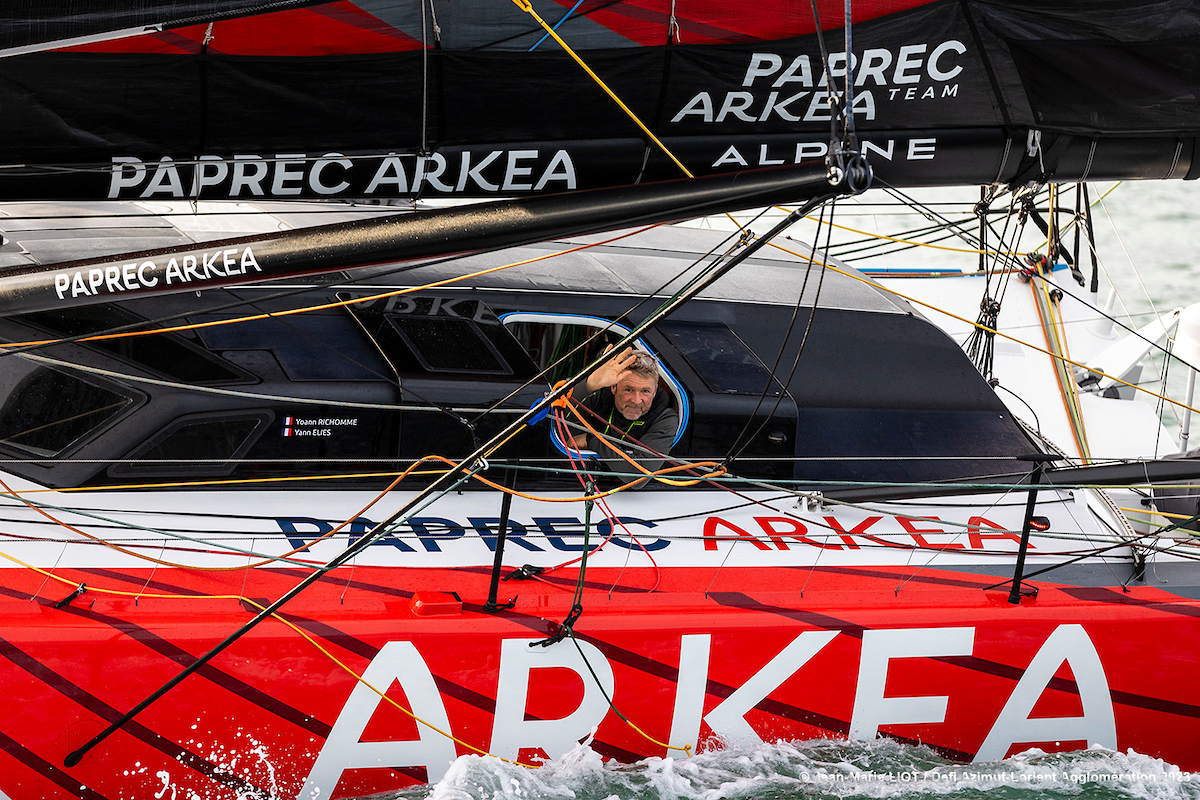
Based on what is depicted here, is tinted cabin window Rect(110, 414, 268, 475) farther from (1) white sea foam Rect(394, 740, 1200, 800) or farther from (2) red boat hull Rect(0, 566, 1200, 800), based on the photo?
(1) white sea foam Rect(394, 740, 1200, 800)

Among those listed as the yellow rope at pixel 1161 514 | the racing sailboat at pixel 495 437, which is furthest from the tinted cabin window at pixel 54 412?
the yellow rope at pixel 1161 514

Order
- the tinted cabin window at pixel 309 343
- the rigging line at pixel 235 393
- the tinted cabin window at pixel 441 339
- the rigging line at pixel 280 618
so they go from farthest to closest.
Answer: the tinted cabin window at pixel 441 339
the tinted cabin window at pixel 309 343
the rigging line at pixel 235 393
the rigging line at pixel 280 618

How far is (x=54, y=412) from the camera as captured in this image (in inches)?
141

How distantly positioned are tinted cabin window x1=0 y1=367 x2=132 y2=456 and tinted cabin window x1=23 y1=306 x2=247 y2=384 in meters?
0.14

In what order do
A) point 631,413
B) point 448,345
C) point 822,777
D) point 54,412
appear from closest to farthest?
point 822,777 → point 54,412 → point 448,345 → point 631,413

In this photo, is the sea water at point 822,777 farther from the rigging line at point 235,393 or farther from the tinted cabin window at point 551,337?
the tinted cabin window at point 551,337

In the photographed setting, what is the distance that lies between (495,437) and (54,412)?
1.78 m

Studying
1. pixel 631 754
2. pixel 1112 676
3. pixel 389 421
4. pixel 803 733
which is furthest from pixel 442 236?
pixel 1112 676

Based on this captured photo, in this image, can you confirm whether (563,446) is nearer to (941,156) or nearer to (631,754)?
(631,754)

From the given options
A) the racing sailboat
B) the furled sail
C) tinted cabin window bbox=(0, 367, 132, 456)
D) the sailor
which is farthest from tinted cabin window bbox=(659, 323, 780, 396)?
tinted cabin window bbox=(0, 367, 132, 456)

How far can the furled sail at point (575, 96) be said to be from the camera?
119 inches

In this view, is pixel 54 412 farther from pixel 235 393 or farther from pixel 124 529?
pixel 235 393


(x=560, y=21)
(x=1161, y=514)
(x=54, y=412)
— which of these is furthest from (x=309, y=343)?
(x=1161, y=514)

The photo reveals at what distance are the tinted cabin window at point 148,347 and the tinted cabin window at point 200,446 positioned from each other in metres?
0.15
